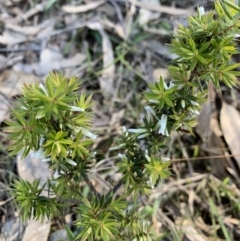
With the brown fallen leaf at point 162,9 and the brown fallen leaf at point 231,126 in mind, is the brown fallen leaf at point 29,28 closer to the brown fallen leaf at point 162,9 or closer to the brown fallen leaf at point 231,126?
the brown fallen leaf at point 162,9

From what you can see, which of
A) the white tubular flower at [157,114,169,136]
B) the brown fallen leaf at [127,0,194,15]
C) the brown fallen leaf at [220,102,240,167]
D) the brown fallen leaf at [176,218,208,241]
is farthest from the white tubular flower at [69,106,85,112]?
the brown fallen leaf at [127,0,194,15]

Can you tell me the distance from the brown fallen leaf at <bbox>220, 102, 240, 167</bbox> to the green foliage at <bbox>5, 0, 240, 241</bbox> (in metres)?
0.81

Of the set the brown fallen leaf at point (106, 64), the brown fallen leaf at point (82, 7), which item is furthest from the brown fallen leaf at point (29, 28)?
the brown fallen leaf at point (106, 64)

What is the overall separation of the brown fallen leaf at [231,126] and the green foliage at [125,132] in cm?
81

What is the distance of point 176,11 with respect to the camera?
303 centimetres

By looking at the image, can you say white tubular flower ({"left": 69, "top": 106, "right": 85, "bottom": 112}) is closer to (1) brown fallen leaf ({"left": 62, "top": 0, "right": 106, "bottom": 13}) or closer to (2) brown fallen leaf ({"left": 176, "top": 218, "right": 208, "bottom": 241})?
(2) brown fallen leaf ({"left": 176, "top": 218, "right": 208, "bottom": 241})

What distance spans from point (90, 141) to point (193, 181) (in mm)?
1012

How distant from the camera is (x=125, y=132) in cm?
179

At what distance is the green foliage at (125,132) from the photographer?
146cm

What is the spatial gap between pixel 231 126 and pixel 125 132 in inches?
36.5

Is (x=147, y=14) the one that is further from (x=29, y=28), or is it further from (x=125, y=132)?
(x=125, y=132)

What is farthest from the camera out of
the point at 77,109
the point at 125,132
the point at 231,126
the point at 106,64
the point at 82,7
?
the point at 82,7

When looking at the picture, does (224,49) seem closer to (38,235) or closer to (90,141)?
(90,141)

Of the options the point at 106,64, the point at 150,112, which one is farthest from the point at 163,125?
the point at 106,64
